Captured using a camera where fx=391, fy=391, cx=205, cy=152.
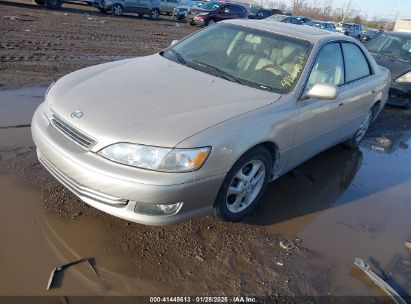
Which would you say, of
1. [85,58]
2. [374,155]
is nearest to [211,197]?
[374,155]

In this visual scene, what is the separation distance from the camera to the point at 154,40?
14203mm

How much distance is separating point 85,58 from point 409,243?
747cm

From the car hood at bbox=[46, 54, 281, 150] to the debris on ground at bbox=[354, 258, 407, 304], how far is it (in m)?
1.53

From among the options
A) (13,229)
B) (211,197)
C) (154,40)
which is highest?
(211,197)

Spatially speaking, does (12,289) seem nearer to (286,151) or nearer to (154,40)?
(286,151)

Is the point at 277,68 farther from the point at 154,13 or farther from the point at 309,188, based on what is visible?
the point at 154,13

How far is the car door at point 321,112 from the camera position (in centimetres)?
377

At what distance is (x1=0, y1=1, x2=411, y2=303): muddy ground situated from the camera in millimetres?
2756

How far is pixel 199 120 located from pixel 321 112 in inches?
63.9

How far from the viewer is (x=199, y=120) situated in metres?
2.93

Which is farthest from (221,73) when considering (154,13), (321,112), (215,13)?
(154,13)

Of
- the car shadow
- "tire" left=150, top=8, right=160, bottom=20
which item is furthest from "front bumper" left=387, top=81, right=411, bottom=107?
"tire" left=150, top=8, right=160, bottom=20

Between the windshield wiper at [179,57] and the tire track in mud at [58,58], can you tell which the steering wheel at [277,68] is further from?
the tire track in mud at [58,58]

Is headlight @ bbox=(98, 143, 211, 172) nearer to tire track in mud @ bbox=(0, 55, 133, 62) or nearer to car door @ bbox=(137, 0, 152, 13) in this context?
tire track in mud @ bbox=(0, 55, 133, 62)
